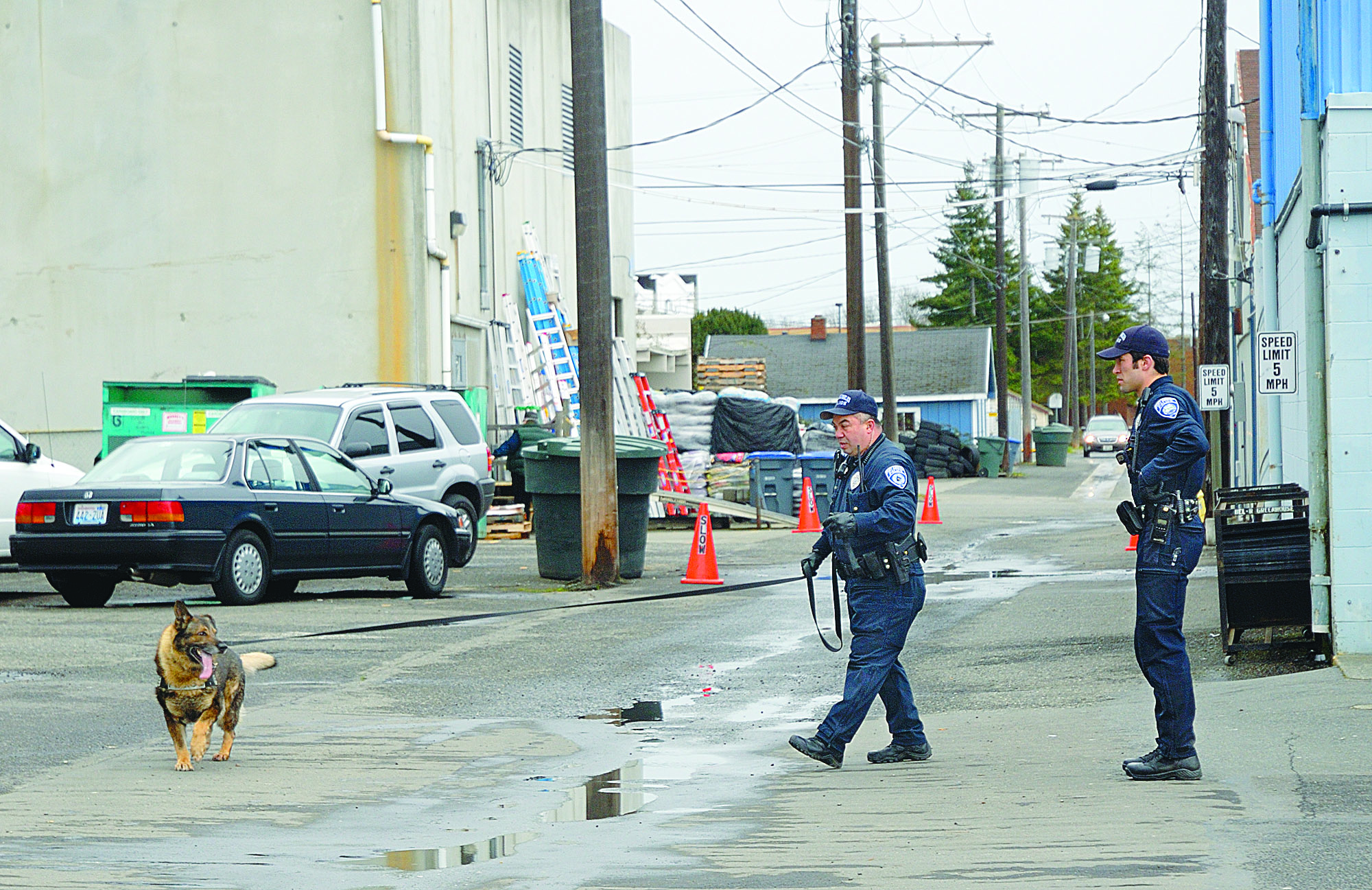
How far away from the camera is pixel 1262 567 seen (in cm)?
1031

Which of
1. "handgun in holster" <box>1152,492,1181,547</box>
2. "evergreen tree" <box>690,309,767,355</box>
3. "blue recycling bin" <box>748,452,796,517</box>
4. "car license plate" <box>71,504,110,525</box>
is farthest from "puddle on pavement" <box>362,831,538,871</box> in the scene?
"evergreen tree" <box>690,309,767,355</box>

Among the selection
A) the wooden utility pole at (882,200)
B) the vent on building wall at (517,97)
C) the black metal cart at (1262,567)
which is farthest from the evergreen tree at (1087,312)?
the black metal cart at (1262,567)

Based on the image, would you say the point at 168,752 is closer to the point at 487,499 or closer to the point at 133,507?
the point at 133,507

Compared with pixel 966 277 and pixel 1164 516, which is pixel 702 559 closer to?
pixel 1164 516

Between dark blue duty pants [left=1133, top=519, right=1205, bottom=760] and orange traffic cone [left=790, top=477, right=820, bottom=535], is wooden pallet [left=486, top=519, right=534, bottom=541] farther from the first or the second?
dark blue duty pants [left=1133, top=519, right=1205, bottom=760]

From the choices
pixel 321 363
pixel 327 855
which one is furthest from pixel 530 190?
pixel 327 855

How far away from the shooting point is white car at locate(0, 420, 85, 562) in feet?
50.5

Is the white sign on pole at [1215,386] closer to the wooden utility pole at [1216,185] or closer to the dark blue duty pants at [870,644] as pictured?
the wooden utility pole at [1216,185]

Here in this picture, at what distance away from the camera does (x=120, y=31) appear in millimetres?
24797

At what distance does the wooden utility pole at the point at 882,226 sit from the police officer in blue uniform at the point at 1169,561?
24.5 m

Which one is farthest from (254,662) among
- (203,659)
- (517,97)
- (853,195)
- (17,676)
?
(517,97)

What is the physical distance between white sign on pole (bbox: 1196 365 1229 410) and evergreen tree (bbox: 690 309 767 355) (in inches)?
3357

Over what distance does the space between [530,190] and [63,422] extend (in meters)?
9.63

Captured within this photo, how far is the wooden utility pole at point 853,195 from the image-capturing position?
1097 inches
